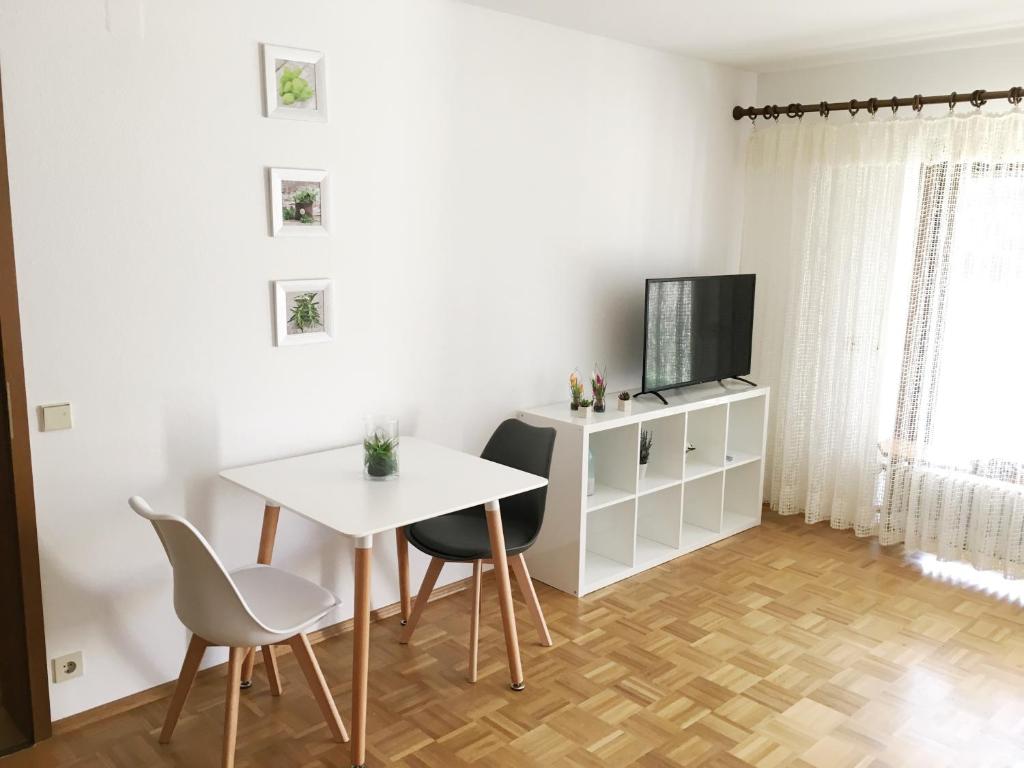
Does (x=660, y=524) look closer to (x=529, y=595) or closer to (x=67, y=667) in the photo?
(x=529, y=595)

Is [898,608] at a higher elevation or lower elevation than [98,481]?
lower

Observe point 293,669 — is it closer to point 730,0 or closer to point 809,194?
point 730,0

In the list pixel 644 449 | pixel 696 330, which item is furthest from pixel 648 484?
pixel 696 330

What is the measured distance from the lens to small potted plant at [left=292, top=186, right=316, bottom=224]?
10.1 ft

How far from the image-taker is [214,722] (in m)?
2.82

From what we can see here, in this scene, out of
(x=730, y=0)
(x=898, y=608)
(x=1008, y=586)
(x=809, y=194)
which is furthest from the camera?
(x=809, y=194)

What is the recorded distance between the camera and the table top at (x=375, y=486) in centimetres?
257

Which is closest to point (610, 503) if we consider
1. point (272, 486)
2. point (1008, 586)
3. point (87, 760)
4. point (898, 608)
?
point (898, 608)

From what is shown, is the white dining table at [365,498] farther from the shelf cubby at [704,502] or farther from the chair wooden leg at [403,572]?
the shelf cubby at [704,502]

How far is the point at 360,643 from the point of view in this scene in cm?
252

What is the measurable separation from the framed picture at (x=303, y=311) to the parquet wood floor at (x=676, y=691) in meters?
1.20

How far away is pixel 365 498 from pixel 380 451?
0.21m

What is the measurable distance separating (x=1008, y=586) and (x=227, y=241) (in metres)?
3.73

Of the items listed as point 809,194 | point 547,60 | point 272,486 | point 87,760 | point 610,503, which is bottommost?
point 87,760
